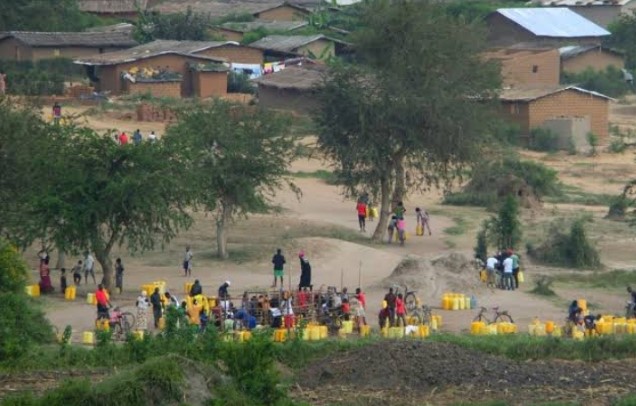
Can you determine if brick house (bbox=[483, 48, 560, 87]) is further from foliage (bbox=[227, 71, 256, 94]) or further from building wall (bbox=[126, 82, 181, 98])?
building wall (bbox=[126, 82, 181, 98])

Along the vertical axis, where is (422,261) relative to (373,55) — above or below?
below

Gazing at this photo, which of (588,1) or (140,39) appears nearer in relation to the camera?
(140,39)

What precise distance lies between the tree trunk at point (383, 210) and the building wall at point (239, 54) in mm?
28776

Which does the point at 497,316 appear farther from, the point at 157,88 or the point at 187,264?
the point at 157,88

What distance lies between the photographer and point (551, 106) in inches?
2357

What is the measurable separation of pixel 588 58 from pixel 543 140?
1693cm

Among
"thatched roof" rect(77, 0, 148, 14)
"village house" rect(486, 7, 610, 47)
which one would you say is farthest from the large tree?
"thatched roof" rect(77, 0, 148, 14)

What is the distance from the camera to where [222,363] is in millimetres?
21422

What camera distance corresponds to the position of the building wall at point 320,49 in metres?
75.1

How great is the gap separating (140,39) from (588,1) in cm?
2382

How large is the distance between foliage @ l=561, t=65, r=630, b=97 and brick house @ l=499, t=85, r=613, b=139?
1047 cm

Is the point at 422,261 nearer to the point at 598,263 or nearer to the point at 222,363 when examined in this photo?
the point at 598,263

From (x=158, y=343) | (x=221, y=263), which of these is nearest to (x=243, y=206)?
(x=221, y=263)

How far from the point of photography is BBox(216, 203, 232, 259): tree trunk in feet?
127
